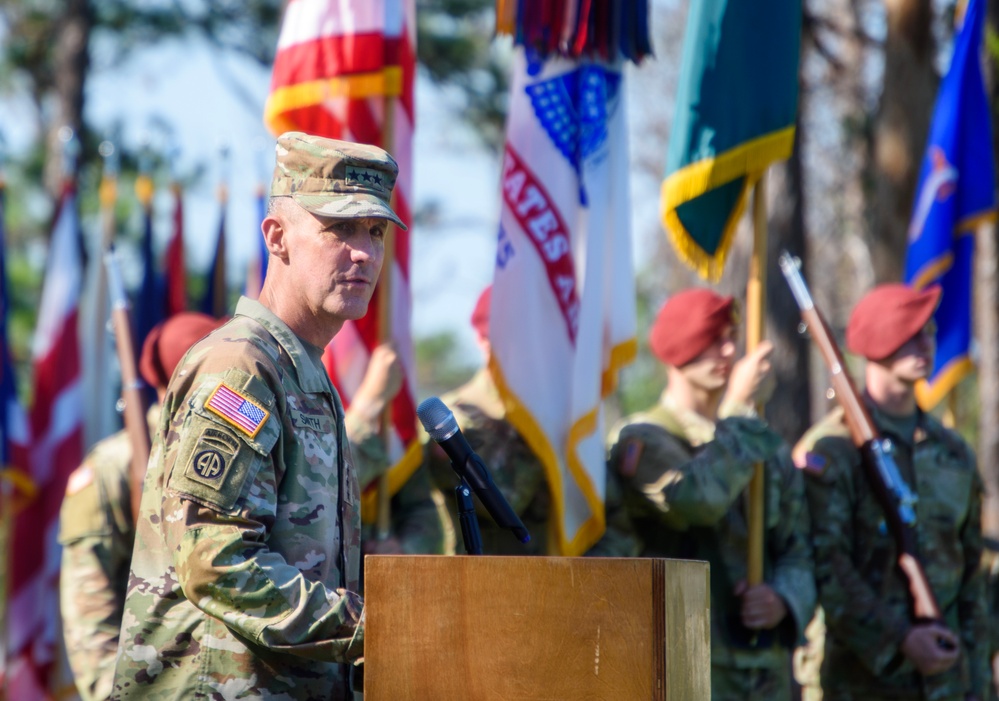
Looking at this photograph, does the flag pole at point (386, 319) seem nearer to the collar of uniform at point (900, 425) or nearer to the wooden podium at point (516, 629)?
the collar of uniform at point (900, 425)

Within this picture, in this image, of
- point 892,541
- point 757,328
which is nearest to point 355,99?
point 757,328

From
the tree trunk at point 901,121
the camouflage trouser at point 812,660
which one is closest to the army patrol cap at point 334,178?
the camouflage trouser at point 812,660

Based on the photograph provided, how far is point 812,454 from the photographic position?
18.7 ft

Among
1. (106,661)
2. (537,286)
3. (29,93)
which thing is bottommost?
(106,661)

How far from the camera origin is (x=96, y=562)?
16.7 feet

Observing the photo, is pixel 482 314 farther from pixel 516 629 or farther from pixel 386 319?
pixel 516 629

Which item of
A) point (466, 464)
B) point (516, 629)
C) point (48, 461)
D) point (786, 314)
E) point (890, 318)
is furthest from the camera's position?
point (786, 314)

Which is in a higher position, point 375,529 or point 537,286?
point 537,286

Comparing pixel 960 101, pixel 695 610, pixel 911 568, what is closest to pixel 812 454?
pixel 911 568

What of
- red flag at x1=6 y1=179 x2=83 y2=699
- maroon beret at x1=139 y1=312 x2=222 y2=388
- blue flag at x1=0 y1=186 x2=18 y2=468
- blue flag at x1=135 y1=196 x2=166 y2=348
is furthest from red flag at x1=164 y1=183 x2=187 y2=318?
maroon beret at x1=139 y1=312 x2=222 y2=388

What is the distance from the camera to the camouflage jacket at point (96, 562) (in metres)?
4.90

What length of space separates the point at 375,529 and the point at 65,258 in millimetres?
4241

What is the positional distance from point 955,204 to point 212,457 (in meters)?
5.40

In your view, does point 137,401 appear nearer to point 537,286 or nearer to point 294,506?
point 537,286
